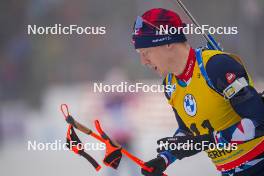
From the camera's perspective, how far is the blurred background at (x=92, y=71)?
2436 mm

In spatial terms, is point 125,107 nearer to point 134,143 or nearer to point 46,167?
point 134,143

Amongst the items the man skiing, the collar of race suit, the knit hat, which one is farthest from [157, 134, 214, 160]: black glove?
the knit hat

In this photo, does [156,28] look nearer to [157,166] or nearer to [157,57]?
[157,57]

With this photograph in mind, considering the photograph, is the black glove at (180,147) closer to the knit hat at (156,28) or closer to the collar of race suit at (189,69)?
the collar of race suit at (189,69)

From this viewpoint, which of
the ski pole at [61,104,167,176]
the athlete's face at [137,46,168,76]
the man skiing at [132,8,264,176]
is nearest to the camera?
the man skiing at [132,8,264,176]

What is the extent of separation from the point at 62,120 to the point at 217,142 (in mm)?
746

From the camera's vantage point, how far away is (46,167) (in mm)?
2521

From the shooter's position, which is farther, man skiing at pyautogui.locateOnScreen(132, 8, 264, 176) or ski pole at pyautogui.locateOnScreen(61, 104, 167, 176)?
ski pole at pyautogui.locateOnScreen(61, 104, 167, 176)

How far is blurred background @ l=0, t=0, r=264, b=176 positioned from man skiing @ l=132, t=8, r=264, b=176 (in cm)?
14

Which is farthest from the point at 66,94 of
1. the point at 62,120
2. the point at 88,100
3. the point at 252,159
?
the point at 252,159

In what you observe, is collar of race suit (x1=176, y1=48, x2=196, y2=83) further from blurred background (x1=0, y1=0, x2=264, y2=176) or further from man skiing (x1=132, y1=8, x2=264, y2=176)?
blurred background (x1=0, y1=0, x2=264, y2=176)

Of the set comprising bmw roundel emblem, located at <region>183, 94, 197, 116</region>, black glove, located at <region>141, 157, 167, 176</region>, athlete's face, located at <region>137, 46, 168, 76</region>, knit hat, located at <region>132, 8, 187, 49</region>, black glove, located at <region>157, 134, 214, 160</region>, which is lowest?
black glove, located at <region>141, 157, 167, 176</region>

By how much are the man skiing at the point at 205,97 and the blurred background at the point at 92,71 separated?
142mm

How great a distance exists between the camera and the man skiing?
1816 millimetres
